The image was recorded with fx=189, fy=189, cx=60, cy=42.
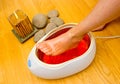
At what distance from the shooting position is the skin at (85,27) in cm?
70

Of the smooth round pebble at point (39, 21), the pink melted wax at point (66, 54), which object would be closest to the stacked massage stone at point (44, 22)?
the smooth round pebble at point (39, 21)

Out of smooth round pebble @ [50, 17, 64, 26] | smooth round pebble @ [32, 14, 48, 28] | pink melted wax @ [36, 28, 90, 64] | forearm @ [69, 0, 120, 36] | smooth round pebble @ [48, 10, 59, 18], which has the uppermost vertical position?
forearm @ [69, 0, 120, 36]

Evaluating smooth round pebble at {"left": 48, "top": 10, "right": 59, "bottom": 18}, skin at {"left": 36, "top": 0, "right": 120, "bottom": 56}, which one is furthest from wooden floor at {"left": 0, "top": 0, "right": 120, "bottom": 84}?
skin at {"left": 36, "top": 0, "right": 120, "bottom": 56}

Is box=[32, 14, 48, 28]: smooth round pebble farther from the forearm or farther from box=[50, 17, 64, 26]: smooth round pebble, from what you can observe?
the forearm

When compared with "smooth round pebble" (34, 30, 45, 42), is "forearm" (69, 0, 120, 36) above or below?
above

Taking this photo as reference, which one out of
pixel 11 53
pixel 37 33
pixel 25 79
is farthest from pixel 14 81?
pixel 37 33

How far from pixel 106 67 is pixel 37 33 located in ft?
1.26

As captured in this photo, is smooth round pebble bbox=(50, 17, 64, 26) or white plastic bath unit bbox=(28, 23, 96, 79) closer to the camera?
white plastic bath unit bbox=(28, 23, 96, 79)

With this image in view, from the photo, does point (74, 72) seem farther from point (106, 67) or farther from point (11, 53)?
point (11, 53)

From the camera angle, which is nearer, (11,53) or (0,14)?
(11,53)

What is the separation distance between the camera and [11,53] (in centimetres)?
97

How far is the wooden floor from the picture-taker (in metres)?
0.85

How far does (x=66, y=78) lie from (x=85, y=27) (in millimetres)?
257

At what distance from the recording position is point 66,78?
0.86m
